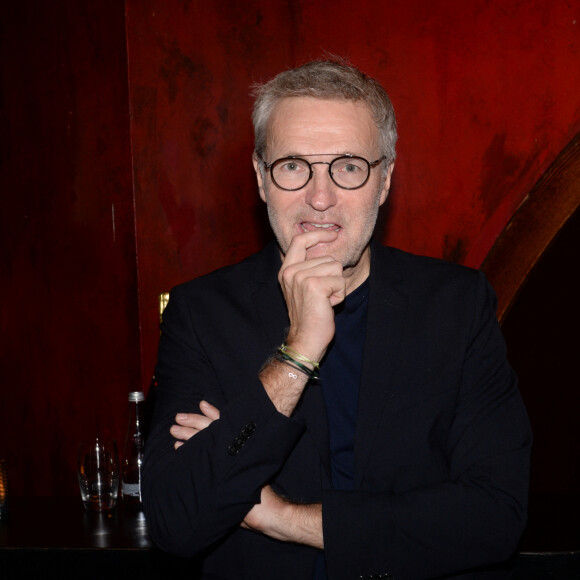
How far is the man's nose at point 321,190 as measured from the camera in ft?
5.07

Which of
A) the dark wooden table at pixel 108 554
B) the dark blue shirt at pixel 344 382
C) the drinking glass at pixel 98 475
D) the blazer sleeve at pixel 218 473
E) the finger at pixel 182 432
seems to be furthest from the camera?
the drinking glass at pixel 98 475

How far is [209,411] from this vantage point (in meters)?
1.48

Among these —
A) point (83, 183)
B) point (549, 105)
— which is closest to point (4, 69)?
point (83, 183)

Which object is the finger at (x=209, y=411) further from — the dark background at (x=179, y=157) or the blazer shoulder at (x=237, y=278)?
the dark background at (x=179, y=157)

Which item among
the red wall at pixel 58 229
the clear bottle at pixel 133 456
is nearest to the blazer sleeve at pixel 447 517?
the clear bottle at pixel 133 456

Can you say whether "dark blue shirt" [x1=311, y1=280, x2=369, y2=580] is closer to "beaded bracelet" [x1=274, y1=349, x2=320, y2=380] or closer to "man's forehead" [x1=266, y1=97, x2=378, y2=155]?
"beaded bracelet" [x1=274, y1=349, x2=320, y2=380]

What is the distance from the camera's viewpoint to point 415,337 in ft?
5.27

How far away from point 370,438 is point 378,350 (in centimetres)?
21

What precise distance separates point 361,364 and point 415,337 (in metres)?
0.15

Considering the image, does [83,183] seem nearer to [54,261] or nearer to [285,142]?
[54,261]

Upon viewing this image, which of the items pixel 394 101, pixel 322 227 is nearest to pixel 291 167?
pixel 322 227

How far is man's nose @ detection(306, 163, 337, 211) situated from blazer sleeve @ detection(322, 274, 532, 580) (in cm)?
60

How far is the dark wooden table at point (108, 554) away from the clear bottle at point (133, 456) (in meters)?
0.13

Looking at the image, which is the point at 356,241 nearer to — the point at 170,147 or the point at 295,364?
the point at 295,364
